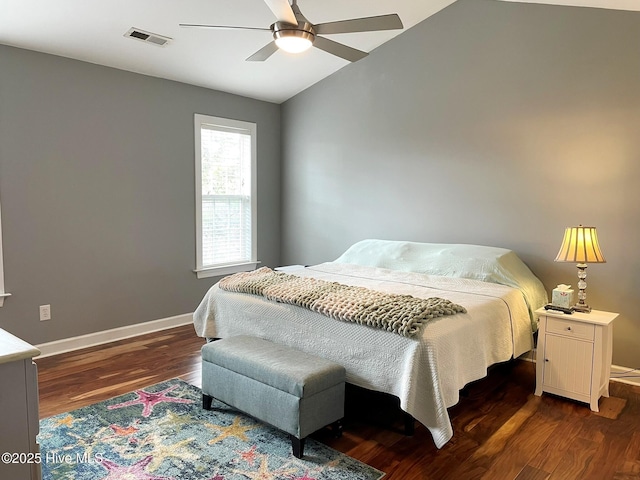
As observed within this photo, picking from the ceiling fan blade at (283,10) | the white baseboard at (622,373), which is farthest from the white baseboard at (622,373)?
the ceiling fan blade at (283,10)

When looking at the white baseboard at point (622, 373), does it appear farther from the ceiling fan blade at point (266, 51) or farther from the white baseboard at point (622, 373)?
the ceiling fan blade at point (266, 51)

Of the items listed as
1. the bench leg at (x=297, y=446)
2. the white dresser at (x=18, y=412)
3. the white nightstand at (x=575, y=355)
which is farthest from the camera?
the white nightstand at (x=575, y=355)

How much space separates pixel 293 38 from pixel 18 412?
2.12 meters

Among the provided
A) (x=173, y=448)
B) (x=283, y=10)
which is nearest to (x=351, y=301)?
(x=173, y=448)

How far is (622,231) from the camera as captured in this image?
10.7ft

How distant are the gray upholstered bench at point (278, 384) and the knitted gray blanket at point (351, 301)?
283mm

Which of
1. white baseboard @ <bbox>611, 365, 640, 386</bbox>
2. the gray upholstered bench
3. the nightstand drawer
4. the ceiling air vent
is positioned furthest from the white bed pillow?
the ceiling air vent

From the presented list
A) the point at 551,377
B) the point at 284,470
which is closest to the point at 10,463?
the point at 284,470

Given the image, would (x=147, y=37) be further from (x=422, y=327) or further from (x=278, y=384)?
(x=422, y=327)

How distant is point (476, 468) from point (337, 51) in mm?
2423

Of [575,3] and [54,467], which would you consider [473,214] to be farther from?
[54,467]

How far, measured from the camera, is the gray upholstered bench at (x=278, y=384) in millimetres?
2256

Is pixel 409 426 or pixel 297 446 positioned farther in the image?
pixel 409 426

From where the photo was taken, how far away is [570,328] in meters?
2.94
